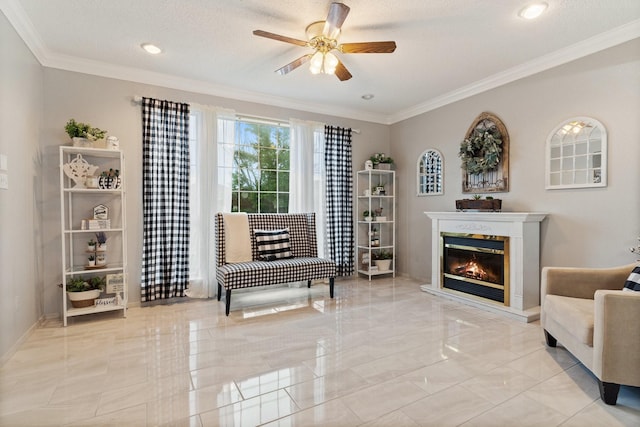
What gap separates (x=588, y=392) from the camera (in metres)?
1.95

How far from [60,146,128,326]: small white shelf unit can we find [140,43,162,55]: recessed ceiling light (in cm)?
105

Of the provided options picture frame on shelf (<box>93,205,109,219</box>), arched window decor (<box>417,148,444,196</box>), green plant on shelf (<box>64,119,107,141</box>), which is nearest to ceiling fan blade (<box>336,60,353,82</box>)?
arched window decor (<box>417,148,444,196</box>)

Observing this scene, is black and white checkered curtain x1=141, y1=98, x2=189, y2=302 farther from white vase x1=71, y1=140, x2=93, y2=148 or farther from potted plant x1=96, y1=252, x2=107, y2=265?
white vase x1=71, y1=140, x2=93, y2=148

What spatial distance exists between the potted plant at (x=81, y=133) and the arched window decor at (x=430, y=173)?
4132 mm

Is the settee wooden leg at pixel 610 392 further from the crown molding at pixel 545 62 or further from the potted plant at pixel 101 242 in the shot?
the potted plant at pixel 101 242

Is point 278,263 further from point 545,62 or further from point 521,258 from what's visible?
point 545,62

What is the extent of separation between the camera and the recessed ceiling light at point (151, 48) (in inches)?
119

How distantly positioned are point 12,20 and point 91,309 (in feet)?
8.36

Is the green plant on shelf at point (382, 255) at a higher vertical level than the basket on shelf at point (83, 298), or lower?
higher

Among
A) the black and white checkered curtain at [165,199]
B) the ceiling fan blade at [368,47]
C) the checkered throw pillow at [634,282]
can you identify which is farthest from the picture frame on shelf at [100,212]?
the checkered throw pillow at [634,282]

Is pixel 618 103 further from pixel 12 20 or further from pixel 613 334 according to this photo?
pixel 12 20

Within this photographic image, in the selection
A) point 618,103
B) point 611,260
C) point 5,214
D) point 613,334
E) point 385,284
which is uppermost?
point 618,103

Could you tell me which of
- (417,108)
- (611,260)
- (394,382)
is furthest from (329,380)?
(417,108)

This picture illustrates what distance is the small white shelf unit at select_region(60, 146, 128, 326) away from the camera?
3205mm
